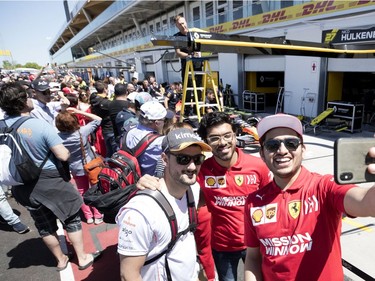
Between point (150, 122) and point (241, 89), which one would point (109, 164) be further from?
point (241, 89)

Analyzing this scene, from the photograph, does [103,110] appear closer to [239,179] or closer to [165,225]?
[239,179]

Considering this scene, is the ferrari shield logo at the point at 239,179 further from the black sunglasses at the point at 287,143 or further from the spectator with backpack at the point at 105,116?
the spectator with backpack at the point at 105,116

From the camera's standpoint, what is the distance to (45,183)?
2773 mm

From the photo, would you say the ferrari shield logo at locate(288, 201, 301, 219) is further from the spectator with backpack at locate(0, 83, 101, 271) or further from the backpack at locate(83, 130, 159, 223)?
the spectator with backpack at locate(0, 83, 101, 271)

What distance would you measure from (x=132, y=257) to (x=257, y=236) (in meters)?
0.72

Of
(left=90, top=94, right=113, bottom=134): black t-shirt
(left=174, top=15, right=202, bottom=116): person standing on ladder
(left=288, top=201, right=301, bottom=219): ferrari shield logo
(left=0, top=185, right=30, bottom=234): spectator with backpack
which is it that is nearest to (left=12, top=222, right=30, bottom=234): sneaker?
(left=0, top=185, right=30, bottom=234): spectator with backpack

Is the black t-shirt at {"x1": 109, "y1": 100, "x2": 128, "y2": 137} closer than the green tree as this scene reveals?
Yes

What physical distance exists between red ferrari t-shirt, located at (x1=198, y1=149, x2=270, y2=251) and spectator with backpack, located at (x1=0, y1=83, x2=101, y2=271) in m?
1.68

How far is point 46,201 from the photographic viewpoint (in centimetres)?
279

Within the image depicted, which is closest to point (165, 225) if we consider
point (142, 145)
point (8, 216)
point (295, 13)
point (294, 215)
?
point (294, 215)

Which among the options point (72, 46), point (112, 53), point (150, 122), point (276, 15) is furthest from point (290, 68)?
point (72, 46)

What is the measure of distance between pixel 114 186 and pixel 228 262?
123 cm

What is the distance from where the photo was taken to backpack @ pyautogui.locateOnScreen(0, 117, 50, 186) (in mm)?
2588

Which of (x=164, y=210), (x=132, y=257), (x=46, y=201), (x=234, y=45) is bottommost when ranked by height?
(x=46, y=201)
